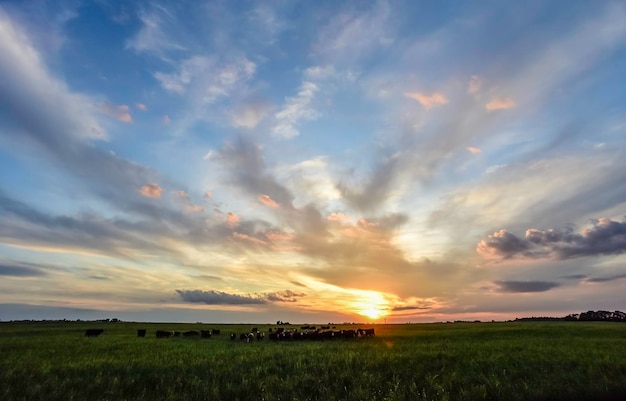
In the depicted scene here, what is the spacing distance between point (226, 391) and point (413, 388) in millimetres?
8449

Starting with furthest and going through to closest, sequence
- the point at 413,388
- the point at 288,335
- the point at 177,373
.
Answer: the point at 288,335 → the point at 177,373 → the point at 413,388

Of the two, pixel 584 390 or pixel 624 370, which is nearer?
pixel 584 390

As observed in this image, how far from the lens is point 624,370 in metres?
19.6

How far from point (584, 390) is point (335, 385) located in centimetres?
1050

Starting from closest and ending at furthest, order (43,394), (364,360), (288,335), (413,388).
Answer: (43,394) → (413,388) → (364,360) → (288,335)

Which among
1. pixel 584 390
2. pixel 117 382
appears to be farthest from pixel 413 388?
pixel 117 382

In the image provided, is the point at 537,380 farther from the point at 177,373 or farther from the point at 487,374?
the point at 177,373

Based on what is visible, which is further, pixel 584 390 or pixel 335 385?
pixel 335 385

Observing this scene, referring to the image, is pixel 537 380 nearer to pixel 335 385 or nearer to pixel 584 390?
pixel 584 390

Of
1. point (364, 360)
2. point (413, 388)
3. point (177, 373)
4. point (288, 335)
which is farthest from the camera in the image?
point (288, 335)

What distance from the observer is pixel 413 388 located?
17797mm

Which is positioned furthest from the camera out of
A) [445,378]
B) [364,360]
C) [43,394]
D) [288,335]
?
[288,335]

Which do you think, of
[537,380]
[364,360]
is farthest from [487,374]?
[364,360]

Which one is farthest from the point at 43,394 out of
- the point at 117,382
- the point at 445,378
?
the point at 445,378
